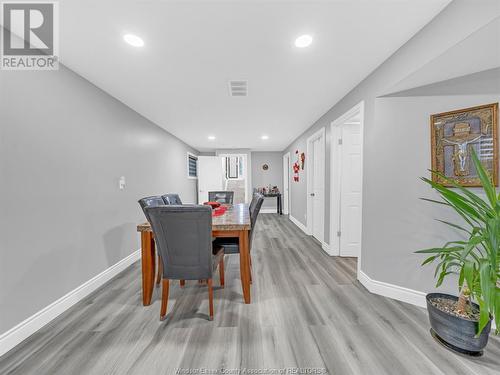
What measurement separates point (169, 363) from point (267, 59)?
241 centimetres

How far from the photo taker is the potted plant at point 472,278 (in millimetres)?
1040

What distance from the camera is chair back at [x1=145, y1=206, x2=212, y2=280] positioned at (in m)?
1.44

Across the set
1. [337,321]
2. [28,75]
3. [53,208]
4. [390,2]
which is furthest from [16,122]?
[337,321]

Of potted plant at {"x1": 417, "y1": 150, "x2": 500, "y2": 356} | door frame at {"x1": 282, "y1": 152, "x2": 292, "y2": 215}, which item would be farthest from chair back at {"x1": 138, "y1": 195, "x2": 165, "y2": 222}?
door frame at {"x1": 282, "y1": 152, "x2": 292, "y2": 215}

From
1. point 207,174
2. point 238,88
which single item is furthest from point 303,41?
point 207,174

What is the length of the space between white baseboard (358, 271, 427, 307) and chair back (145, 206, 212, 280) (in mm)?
1687

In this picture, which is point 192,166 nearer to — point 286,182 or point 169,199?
point 286,182

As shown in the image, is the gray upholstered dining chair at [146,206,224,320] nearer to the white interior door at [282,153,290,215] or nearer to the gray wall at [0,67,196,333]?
the gray wall at [0,67,196,333]

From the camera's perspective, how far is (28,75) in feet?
4.89

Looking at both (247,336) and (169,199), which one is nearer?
(247,336)

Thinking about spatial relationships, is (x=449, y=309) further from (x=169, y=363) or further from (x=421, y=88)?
(x=169, y=363)

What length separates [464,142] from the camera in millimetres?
1538

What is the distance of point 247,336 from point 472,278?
1.44 metres

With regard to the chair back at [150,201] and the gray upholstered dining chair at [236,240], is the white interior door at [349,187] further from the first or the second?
the chair back at [150,201]
